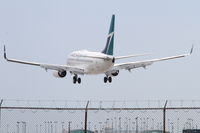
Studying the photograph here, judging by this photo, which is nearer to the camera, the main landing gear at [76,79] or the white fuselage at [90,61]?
the white fuselage at [90,61]

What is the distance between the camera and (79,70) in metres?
104

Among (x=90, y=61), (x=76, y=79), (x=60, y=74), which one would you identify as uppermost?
(x=90, y=61)

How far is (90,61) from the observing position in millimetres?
104250

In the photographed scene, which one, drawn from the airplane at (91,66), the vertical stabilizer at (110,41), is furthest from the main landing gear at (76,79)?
the vertical stabilizer at (110,41)

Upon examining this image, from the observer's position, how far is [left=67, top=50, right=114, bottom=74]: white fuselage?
99125 millimetres

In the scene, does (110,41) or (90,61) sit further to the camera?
(110,41)

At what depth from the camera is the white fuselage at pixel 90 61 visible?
99.1 metres

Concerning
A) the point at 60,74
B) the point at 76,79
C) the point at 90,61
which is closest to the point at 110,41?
the point at 90,61

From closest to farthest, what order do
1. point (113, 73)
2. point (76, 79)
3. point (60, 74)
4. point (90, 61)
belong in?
1. point (76, 79)
2. point (90, 61)
3. point (60, 74)
4. point (113, 73)

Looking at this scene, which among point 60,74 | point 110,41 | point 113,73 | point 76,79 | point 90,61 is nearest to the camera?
point 76,79

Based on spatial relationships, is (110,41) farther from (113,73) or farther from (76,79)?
(76,79)

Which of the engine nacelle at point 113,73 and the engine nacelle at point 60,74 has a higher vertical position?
the engine nacelle at point 113,73

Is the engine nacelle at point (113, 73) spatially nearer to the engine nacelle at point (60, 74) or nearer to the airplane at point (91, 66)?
the airplane at point (91, 66)

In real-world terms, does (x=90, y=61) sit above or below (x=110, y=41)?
below
